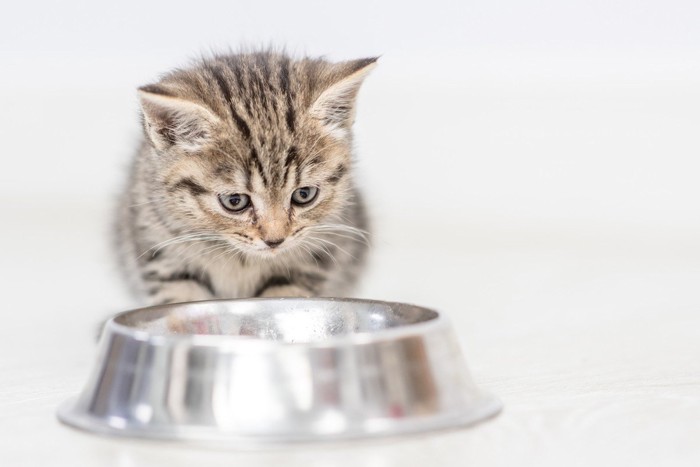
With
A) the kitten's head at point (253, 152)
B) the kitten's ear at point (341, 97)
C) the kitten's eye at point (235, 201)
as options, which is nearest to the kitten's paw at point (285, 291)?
the kitten's head at point (253, 152)

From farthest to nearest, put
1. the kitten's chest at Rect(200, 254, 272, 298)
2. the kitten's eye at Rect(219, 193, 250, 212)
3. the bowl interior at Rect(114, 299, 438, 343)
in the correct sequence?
the kitten's chest at Rect(200, 254, 272, 298) → the kitten's eye at Rect(219, 193, 250, 212) → the bowl interior at Rect(114, 299, 438, 343)

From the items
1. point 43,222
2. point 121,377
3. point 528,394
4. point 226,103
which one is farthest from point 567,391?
point 43,222

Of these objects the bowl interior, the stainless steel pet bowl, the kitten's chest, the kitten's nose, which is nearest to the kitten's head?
the kitten's nose

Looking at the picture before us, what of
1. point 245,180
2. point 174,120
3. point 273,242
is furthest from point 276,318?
point 174,120

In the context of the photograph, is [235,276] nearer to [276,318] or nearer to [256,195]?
[256,195]

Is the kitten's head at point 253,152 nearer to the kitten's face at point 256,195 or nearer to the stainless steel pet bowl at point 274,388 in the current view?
the kitten's face at point 256,195

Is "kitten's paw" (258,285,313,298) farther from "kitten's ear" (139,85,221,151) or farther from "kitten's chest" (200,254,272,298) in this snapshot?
"kitten's ear" (139,85,221,151)
